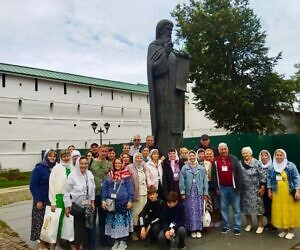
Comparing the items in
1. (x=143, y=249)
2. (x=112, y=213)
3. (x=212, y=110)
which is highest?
(x=212, y=110)

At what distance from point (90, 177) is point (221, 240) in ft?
7.64

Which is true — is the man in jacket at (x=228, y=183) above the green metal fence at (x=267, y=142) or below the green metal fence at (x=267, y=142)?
below

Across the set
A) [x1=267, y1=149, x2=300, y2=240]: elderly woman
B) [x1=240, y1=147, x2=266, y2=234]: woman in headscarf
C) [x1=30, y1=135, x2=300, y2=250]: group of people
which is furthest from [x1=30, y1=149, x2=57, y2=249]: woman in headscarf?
[x1=267, y1=149, x2=300, y2=240]: elderly woman

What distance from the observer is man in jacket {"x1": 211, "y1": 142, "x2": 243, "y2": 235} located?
611cm

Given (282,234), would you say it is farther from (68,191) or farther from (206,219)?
(68,191)

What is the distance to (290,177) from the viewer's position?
19.3ft

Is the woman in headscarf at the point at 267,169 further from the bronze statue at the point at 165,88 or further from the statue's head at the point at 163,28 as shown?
the statue's head at the point at 163,28

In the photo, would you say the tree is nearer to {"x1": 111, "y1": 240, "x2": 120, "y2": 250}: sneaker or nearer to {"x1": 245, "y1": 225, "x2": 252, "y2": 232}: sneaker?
{"x1": 245, "y1": 225, "x2": 252, "y2": 232}: sneaker

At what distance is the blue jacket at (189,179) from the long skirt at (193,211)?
0.23 feet

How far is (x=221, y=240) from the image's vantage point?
5.74m

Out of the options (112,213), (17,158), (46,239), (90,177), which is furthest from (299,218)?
(17,158)

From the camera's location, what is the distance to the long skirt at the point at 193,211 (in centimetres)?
595

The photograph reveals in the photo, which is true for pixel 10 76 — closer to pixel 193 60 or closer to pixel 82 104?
pixel 82 104

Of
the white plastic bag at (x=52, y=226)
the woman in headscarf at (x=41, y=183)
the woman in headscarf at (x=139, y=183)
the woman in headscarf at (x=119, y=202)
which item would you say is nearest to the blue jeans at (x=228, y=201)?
the woman in headscarf at (x=139, y=183)
